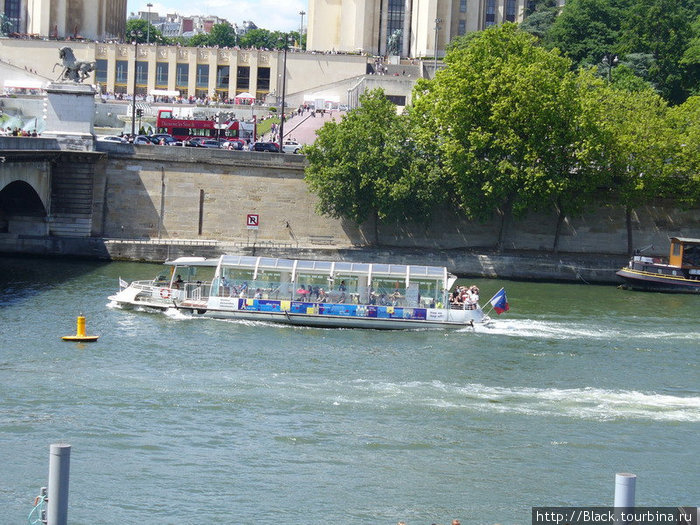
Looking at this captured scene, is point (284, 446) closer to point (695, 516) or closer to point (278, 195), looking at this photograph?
point (695, 516)

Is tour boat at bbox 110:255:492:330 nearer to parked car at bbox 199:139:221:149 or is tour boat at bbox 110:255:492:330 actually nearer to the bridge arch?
the bridge arch

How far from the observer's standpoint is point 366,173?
2313 inches

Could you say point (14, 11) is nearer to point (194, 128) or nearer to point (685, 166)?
point (194, 128)

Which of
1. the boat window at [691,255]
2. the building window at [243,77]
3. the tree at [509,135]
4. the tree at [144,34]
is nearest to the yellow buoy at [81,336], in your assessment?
the tree at [509,135]

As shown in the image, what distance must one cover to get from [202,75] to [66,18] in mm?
22334

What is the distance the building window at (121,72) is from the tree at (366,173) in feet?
153

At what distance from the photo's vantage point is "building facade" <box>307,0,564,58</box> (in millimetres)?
113250

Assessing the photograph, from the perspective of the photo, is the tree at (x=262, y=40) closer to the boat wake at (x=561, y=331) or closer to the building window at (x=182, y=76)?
the building window at (x=182, y=76)

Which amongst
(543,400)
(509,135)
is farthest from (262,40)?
(543,400)

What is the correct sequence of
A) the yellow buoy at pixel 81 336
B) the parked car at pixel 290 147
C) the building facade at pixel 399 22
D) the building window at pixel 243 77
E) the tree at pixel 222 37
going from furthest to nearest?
the tree at pixel 222 37, the building facade at pixel 399 22, the building window at pixel 243 77, the parked car at pixel 290 147, the yellow buoy at pixel 81 336

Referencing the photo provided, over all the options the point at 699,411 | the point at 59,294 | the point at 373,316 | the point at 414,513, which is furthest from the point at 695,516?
the point at 59,294

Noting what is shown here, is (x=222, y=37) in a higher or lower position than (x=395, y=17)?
higher

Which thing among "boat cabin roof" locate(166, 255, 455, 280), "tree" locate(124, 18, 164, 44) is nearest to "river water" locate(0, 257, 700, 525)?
"boat cabin roof" locate(166, 255, 455, 280)

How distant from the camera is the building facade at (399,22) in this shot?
113250mm
